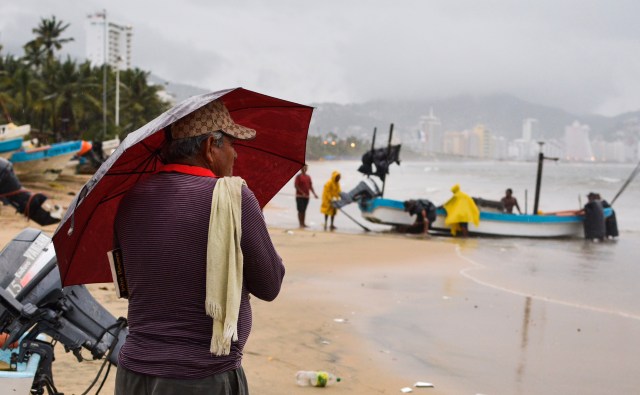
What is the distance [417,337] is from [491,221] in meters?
12.8

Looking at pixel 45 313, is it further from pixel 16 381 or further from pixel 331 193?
pixel 331 193

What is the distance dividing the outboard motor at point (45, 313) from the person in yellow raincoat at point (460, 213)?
16.6 meters

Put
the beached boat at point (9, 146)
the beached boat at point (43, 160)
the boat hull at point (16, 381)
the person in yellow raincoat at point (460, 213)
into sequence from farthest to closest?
the beached boat at point (43, 160), the beached boat at point (9, 146), the person in yellow raincoat at point (460, 213), the boat hull at point (16, 381)

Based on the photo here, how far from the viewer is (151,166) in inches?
109

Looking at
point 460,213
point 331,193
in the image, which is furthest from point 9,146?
point 460,213

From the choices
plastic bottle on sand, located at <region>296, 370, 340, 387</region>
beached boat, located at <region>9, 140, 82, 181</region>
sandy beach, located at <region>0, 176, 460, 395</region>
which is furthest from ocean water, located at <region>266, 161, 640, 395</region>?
beached boat, located at <region>9, 140, 82, 181</region>

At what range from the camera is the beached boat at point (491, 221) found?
20344 mm

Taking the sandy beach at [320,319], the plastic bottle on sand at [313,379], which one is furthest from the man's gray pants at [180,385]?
the plastic bottle on sand at [313,379]

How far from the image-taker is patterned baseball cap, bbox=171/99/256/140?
2463 mm

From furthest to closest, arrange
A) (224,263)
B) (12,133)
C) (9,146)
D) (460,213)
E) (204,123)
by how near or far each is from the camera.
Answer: (12,133) < (9,146) < (460,213) < (204,123) < (224,263)

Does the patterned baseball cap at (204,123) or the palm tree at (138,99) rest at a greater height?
the palm tree at (138,99)

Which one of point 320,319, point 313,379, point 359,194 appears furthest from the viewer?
point 359,194

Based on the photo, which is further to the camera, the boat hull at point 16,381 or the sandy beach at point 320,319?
the sandy beach at point 320,319

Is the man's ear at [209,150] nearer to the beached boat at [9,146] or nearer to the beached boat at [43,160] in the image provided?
the beached boat at [9,146]
